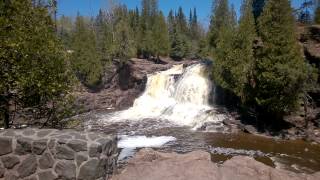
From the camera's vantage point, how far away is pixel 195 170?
10.2 m

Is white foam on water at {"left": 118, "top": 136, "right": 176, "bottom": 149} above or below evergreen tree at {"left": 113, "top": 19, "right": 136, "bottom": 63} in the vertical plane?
below

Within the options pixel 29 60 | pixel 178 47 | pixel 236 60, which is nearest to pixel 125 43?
pixel 178 47

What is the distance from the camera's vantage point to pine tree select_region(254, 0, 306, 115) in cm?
2828

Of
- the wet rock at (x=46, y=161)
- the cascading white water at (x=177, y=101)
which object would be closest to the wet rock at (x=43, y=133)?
the wet rock at (x=46, y=161)

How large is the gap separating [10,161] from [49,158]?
963 mm

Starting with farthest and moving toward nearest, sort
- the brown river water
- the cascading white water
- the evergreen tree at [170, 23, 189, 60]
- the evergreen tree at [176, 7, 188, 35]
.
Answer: the evergreen tree at [176, 7, 188, 35] < the evergreen tree at [170, 23, 189, 60] < the cascading white water < the brown river water

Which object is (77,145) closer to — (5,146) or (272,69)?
(5,146)

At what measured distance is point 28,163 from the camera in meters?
8.66

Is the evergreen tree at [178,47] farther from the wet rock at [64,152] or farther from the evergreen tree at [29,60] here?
the wet rock at [64,152]

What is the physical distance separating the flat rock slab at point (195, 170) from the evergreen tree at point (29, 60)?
445 centimetres

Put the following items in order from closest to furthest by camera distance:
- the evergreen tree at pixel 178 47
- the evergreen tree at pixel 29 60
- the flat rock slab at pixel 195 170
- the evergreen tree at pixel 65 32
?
the flat rock slab at pixel 195 170 < the evergreen tree at pixel 29 60 < the evergreen tree at pixel 178 47 < the evergreen tree at pixel 65 32

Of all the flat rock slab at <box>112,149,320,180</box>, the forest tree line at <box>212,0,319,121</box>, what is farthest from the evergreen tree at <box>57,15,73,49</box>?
the flat rock slab at <box>112,149,320,180</box>

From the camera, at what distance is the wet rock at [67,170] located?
8.60 m

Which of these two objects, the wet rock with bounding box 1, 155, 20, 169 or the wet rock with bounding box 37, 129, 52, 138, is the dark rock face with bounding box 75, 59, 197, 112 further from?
the wet rock with bounding box 1, 155, 20, 169
